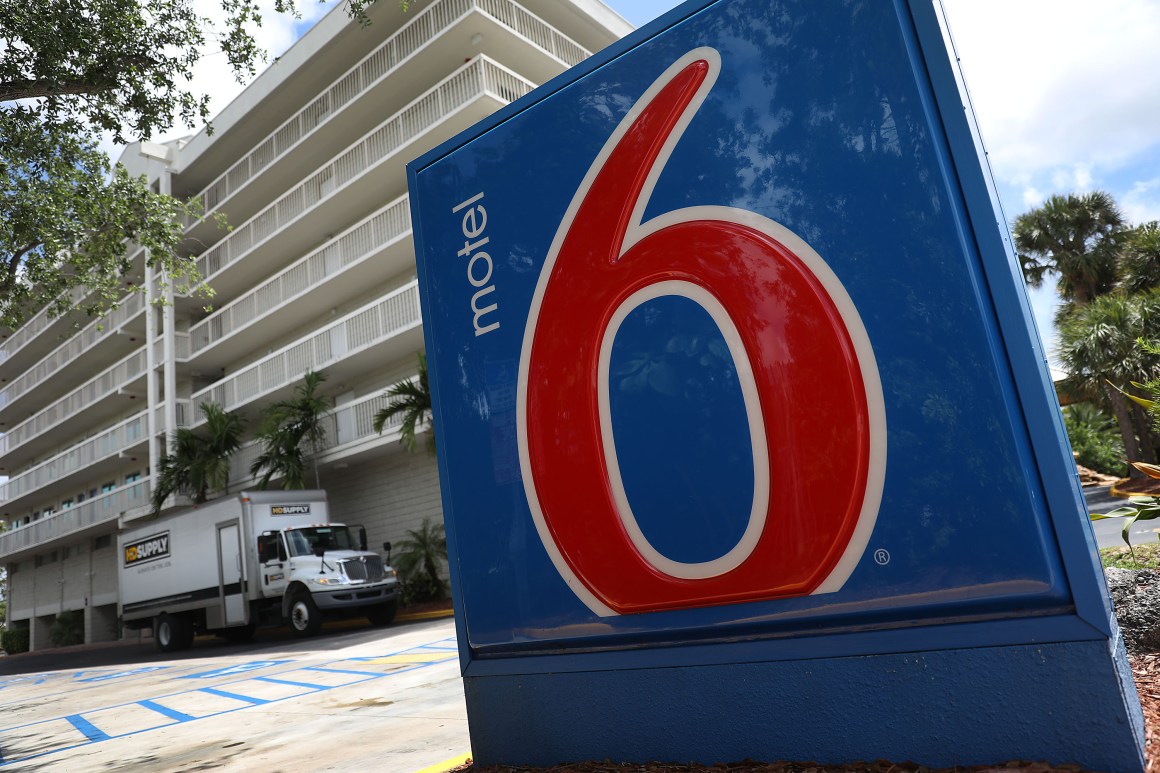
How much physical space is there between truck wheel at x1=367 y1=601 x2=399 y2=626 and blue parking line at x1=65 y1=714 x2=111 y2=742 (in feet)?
27.6

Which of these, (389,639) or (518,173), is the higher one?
(518,173)

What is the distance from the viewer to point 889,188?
256 centimetres

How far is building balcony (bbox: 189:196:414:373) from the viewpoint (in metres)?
21.6

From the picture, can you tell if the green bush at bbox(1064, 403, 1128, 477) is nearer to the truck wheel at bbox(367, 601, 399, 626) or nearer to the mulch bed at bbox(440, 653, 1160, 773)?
the truck wheel at bbox(367, 601, 399, 626)

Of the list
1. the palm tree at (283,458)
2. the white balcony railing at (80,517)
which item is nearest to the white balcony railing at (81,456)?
the white balcony railing at (80,517)

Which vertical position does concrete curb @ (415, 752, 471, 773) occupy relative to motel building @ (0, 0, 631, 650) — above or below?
below

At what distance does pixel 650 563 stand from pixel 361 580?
48.2ft

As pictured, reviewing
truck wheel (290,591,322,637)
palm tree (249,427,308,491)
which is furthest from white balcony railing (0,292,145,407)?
truck wheel (290,591,322,637)

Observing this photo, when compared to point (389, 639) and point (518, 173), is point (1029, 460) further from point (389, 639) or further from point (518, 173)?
point (389, 639)

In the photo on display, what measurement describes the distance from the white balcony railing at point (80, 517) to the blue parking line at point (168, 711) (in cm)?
2320

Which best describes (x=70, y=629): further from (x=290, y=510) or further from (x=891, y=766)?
(x=891, y=766)

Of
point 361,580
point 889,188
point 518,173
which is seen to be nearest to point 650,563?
point 889,188

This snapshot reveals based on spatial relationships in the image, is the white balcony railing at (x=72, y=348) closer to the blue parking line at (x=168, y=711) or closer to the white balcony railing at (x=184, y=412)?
the white balcony railing at (x=184, y=412)

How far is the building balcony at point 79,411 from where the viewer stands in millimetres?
31953
